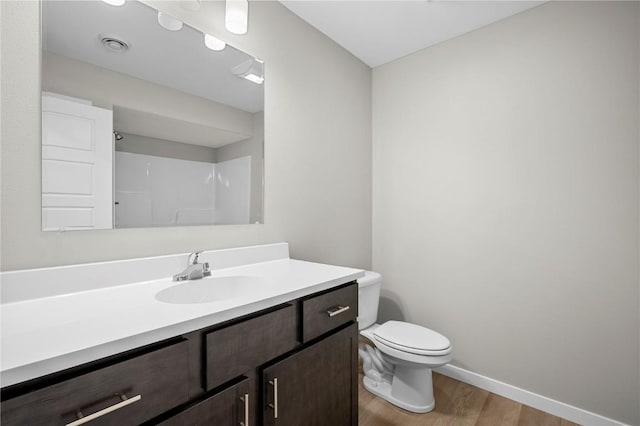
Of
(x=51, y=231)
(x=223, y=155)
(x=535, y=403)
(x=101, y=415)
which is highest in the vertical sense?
(x=223, y=155)

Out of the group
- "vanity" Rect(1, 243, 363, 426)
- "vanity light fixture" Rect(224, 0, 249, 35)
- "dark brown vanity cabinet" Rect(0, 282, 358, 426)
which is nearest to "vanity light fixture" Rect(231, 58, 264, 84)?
"vanity light fixture" Rect(224, 0, 249, 35)

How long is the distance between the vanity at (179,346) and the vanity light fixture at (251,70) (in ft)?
3.03

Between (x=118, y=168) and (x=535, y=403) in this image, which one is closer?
(x=118, y=168)

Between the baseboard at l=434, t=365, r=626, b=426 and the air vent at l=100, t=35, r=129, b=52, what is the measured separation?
2579mm

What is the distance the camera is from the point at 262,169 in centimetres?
162

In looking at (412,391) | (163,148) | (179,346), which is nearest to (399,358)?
(412,391)

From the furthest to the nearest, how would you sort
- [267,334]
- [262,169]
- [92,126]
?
[262,169], [92,126], [267,334]

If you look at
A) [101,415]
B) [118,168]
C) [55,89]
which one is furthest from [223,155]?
[101,415]

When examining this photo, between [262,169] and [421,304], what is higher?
[262,169]

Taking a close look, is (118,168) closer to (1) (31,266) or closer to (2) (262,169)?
(1) (31,266)

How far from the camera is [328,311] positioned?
1147 mm

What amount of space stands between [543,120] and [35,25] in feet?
7.75

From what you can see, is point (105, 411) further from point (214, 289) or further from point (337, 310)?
point (337, 310)

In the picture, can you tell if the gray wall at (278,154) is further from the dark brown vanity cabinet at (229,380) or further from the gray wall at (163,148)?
the dark brown vanity cabinet at (229,380)
